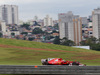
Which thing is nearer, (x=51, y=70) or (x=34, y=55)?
(x=51, y=70)

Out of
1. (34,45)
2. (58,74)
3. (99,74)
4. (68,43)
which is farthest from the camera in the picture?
(68,43)

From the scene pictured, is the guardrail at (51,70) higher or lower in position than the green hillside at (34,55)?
higher

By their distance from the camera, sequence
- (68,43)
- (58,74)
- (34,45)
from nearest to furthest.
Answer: (58,74) < (34,45) < (68,43)

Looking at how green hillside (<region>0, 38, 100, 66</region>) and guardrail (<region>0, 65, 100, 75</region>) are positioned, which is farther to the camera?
green hillside (<region>0, 38, 100, 66</region>)

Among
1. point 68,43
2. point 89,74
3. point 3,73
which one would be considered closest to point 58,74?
point 89,74

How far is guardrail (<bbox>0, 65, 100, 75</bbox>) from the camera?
A: 20969 mm

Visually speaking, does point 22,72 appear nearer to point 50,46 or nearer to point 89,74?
point 89,74

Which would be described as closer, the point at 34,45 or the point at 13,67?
the point at 13,67

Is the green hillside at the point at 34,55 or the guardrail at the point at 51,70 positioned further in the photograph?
the green hillside at the point at 34,55

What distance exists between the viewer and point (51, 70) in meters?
21.3

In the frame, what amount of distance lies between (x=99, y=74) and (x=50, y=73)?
350 centimetres

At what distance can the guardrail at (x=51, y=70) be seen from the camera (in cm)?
2097

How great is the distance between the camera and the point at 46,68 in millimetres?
21328

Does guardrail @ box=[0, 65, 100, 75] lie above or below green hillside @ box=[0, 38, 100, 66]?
above
